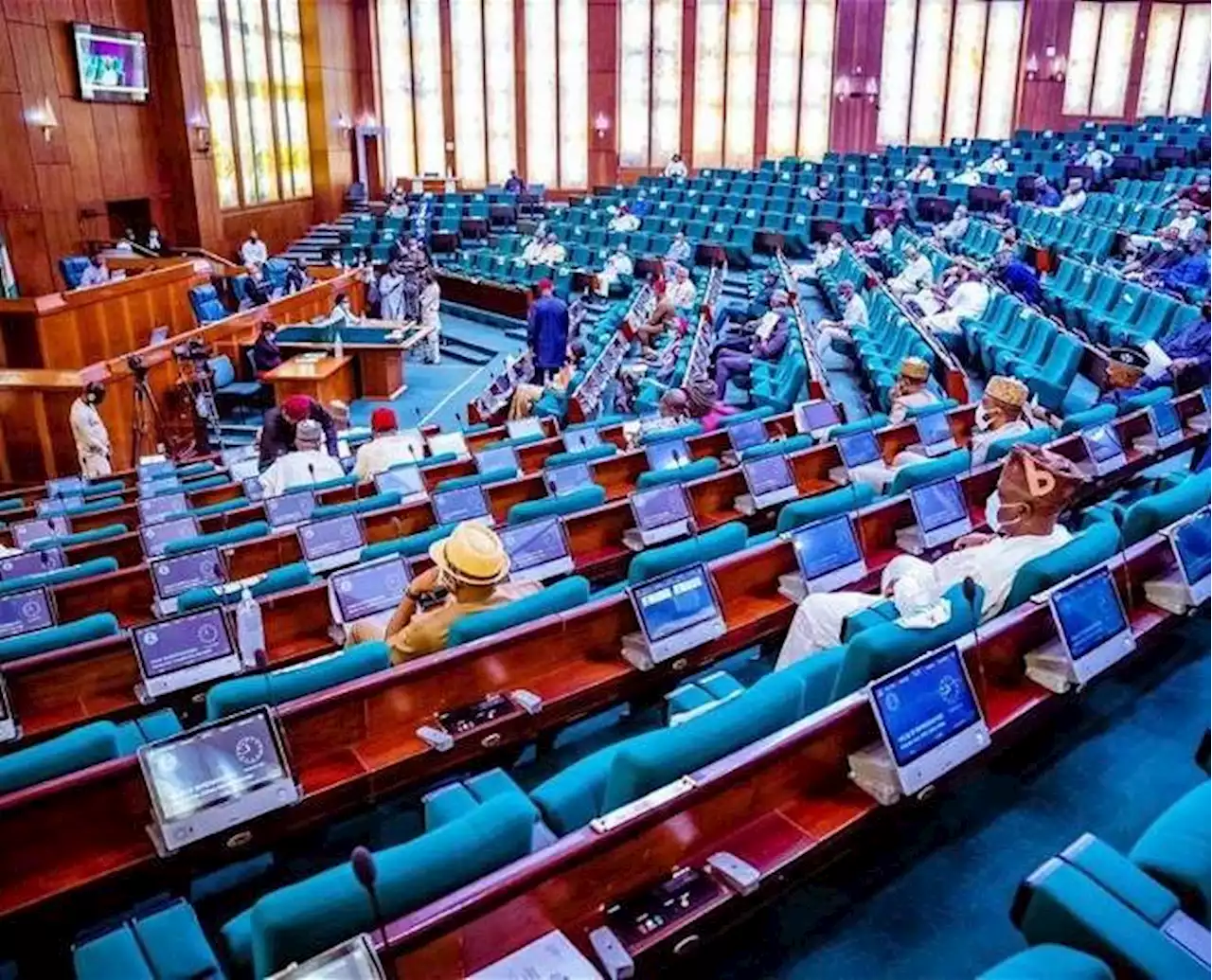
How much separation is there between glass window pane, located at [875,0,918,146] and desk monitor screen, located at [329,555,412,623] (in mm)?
18090

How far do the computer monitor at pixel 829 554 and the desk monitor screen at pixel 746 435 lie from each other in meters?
1.87

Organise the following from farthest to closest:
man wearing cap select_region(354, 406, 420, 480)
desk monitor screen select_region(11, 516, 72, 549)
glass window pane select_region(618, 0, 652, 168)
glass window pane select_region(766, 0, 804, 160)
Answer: glass window pane select_region(766, 0, 804, 160) < glass window pane select_region(618, 0, 652, 168) < man wearing cap select_region(354, 406, 420, 480) < desk monitor screen select_region(11, 516, 72, 549)

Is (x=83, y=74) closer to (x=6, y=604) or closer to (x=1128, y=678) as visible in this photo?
(x=6, y=604)

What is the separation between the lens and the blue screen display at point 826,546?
3516 mm

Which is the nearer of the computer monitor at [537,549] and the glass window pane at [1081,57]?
the computer monitor at [537,549]

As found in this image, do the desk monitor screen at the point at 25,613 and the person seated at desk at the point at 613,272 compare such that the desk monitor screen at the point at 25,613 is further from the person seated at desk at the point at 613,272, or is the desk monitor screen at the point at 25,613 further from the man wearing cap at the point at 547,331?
the person seated at desk at the point at 613,272

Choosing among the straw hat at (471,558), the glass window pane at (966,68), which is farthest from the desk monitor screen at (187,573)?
the glass window pane at (966,68)

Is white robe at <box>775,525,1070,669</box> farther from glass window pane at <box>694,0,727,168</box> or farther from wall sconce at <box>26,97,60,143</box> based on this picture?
glass window pane at <box>694,0,727,168</box>

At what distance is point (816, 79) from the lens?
61.8 ft

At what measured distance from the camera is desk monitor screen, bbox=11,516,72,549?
5.08 meters

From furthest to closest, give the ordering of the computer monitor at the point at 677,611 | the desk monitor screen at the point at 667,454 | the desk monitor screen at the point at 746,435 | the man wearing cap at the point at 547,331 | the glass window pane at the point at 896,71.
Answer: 1. the glass window pane at the point at 896,71
2. the man wearing cap at the point at 547,331
3. the desk monitor screen at the point at 746,435
4. the desk monitor screen at the point at 667,454
5. the computer monitor at the point at 677,611

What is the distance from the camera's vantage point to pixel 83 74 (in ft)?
38.4

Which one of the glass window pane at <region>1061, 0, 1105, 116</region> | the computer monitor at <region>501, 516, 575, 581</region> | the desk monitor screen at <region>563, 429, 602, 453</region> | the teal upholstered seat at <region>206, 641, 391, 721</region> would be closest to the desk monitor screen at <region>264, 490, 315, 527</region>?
the computer monitor at <region>501, 516, 575, 581</region>

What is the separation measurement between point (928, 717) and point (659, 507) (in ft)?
6.95
